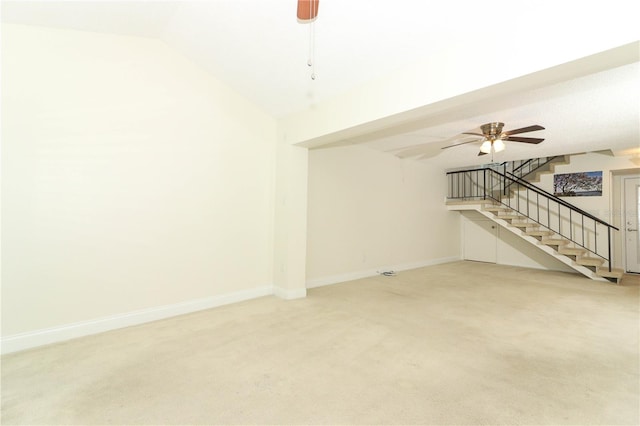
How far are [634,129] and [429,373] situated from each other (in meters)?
5.05

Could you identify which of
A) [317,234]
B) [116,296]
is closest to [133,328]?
[116,296]

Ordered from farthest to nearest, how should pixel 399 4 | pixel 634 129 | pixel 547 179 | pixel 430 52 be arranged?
1. pixel 547 179
2. pixel 634 129
3. pixel 430 52
4. pixel 399 4

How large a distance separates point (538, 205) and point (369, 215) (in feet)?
15.3

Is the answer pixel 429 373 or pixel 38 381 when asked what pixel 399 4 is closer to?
pixel 429 373

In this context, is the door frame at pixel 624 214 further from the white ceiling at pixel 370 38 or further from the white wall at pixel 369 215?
the white wall at pixel 369 215

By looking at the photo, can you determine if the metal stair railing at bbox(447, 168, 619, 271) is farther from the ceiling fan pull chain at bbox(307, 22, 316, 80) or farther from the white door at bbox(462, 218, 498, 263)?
the ceiling fan pull chain at bbox(307, 22, 316, 80)

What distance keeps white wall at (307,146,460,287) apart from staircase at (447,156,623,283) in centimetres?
105

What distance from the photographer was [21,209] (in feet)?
8.85

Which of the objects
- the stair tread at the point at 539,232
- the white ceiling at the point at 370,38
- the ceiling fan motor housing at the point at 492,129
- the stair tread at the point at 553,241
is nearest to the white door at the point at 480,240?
the stair tread at the point at 539,232

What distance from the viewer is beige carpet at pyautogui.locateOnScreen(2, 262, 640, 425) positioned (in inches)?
71.6

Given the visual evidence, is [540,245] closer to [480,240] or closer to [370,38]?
[480,240]

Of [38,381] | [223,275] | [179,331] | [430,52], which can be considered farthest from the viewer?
[223,275]

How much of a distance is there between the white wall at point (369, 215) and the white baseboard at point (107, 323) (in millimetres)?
1631

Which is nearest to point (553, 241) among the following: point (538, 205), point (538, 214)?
point (538, 214)
